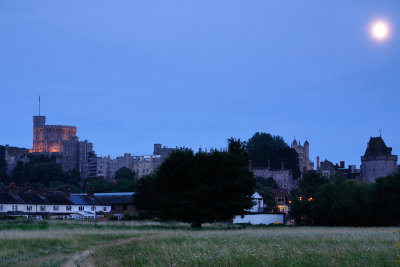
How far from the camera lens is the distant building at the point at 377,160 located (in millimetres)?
146500

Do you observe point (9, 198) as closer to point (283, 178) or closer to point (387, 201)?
point (387, 201)

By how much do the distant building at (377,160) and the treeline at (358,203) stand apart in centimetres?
7230

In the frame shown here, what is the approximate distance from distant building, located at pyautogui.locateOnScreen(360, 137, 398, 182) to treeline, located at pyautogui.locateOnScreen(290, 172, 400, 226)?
72.3 meters

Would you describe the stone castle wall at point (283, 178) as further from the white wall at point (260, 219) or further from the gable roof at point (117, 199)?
the white wall at point (260, 219)

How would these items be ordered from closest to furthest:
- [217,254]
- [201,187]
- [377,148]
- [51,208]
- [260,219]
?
[217,254] → [201,187] → [260,219] → [51,208] → [377,148]

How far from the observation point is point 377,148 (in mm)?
148250

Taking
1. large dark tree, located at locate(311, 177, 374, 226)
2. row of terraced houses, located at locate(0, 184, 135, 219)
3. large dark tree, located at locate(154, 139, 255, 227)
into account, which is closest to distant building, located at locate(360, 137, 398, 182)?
row of terraced houses, located at locate(0, 184, 135, 219)

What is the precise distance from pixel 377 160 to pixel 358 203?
80716 millimetres

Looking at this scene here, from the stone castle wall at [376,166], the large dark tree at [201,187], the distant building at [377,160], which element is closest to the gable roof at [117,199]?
the large dark tree at [201,187]

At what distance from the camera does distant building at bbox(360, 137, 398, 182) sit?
146 m

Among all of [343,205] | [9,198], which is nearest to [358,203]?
[343,205]

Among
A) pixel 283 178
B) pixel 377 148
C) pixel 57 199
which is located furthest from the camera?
pixel 283 178

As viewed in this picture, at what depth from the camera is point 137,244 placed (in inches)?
1195

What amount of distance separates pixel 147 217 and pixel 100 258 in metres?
65.3
